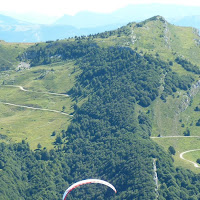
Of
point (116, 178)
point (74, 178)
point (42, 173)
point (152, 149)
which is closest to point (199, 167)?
point (152, 149)

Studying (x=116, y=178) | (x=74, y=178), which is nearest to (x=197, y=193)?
(x=116, y=178)

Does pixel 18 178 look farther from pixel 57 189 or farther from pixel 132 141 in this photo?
pixel 132 141

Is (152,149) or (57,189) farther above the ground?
(152,149)

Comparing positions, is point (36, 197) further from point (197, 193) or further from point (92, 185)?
point (197, 193)

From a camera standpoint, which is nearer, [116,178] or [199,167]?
[116,178]

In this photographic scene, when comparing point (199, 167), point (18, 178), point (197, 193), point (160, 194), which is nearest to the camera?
point (160, 194)

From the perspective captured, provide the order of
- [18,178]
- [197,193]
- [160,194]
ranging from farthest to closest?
[18,178] < [197,193] < [160,194]

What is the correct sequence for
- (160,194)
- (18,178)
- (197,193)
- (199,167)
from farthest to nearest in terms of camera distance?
(199,167) → (18,178) → (197,193) → (160,194)

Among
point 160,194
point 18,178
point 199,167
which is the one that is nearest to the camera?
point 160,194

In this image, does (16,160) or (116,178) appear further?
(16,160)
